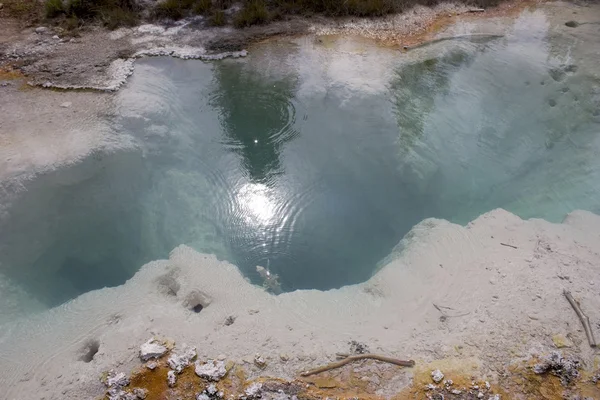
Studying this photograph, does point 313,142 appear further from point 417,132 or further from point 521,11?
point 521,11


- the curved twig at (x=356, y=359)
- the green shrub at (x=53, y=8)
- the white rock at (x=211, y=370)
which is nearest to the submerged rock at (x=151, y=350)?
the white rock at (x=211, y=370)

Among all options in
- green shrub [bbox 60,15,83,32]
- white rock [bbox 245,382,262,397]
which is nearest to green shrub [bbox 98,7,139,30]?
green shrub [bbox 60,15,83,32]

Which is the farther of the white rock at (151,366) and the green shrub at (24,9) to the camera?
the green shrub at (24,9)

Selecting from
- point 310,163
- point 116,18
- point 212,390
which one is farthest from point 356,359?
point 116,18

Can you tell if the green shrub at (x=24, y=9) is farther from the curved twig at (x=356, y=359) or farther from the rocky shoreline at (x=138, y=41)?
the curved twig at (x=356, y=359)

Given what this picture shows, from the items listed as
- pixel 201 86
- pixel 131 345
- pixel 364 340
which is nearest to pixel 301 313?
pixel 364 340

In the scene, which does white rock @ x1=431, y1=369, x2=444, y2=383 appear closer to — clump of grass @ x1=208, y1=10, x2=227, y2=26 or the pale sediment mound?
the pale sediment mound

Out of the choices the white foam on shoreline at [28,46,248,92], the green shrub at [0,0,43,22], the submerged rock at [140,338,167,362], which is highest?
the green shrub at [0,0,43,22]
